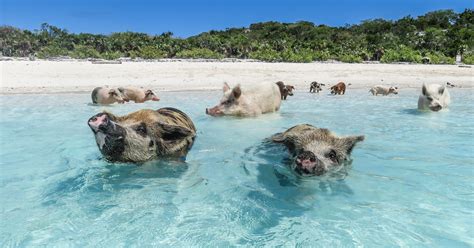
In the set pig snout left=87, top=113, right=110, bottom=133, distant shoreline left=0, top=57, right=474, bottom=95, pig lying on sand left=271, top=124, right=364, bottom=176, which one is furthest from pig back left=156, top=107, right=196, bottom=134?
distant shoreline left=0, top=57, right=474, bottom=95

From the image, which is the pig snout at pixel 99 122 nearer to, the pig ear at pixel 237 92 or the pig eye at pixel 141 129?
the pig eye at pixel 141 129

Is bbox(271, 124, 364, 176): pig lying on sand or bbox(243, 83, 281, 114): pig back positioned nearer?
bbox(271, 124, 364, 176): pig lying on sand

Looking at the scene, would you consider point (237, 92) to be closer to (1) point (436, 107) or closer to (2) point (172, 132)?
(2) point (172, 132)

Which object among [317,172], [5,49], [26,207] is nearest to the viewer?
[26,207]

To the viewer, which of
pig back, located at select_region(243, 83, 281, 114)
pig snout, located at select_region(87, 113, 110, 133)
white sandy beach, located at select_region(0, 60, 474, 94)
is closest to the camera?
pig snout, located at select_region(87, 113, 110, 133)

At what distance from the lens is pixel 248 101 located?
438 inches

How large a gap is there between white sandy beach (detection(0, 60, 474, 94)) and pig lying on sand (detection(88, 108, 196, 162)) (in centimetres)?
1339

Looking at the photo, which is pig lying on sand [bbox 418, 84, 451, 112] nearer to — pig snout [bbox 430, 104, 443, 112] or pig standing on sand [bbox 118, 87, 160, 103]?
pig snout [bbox 430, 104, 443, 112]

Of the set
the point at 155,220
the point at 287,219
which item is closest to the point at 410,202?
the point at 287,219

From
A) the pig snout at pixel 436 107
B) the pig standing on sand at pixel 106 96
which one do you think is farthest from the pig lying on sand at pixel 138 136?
the pig standing on sand at pixel 106 96

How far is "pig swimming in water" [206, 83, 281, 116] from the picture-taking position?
10.8m

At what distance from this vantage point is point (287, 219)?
4.16 m

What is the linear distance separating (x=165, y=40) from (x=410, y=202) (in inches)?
2008

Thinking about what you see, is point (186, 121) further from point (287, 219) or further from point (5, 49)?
point (5, 49)
